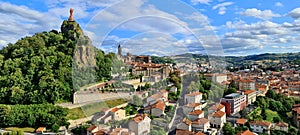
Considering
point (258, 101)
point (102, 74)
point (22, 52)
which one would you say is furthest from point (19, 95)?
point (258, 101)

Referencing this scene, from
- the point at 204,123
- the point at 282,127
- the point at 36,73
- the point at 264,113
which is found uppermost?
the point at 36,73

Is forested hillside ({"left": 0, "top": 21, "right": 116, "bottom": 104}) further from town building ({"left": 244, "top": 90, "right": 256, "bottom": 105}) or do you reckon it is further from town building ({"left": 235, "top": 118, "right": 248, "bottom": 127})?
town building ({"left": 244, "top": 90, "right": 256, "bottom": 105})

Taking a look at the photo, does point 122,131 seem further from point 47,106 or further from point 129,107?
point 47,106

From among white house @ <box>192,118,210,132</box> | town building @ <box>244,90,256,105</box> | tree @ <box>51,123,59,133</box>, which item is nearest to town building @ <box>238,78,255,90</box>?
town building @ <box>244,90,256,105</box>

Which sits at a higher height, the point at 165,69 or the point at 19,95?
the point at 165,69

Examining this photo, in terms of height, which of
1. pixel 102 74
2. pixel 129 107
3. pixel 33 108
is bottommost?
pixel 33 108

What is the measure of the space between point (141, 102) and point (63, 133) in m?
3.64

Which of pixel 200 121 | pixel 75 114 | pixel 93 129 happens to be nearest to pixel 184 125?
pixel 200 121

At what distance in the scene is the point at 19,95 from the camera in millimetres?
6363

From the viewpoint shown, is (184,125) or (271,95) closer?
(184,125)

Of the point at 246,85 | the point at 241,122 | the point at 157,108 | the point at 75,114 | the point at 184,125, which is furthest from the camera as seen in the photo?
the point at 246,85

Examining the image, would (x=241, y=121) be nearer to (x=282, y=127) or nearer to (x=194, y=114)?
(x=282, y=127)

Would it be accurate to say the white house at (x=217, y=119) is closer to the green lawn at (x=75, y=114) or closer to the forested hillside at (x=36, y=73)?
the green lawn at (x=75, y=114)

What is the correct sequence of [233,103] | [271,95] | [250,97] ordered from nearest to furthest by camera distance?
[233,103] → [250,97] → [271,95]
